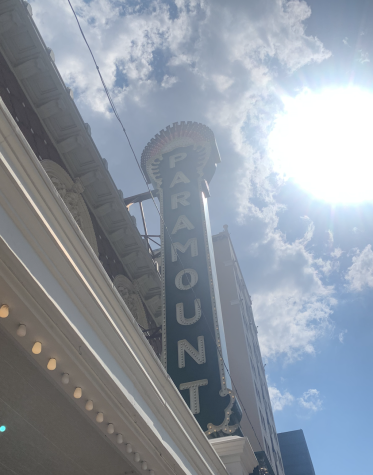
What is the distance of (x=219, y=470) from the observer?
22.0 ft

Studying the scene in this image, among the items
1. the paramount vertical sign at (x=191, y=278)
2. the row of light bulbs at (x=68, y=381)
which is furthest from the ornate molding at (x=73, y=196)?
the row of light bulbs at (x=68, y=381)

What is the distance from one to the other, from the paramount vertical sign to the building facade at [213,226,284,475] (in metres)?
14.3

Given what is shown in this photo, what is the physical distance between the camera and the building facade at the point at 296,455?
82625mm

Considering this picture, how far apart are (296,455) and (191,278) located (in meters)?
88.2

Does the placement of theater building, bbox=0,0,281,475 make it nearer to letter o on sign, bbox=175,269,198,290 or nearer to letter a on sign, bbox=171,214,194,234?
letter o on sign, bbox=175,269,198,290

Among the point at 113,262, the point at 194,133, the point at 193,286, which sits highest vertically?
the point at 194,133

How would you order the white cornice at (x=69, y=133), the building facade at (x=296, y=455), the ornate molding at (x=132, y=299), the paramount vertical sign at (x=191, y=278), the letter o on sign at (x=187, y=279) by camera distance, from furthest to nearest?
1. the building facade at (x=296, y=455)
2. the ornate molding at (x=132, y=299)
3. the letter o on sign at (x=187, y=279)
4. the white cornice at (x=69, y=133)
5. the paramount vertical sign at (x=191, y=278)

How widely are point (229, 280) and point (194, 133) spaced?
18.4m

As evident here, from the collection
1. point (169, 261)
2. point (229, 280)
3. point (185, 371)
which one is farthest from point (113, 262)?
point (229, 280)

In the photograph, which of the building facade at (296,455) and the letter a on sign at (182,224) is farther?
the building facade at (296,455)

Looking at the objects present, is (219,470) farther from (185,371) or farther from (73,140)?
(73,140)

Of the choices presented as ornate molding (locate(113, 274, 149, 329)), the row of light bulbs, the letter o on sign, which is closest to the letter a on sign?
the letter o on sign

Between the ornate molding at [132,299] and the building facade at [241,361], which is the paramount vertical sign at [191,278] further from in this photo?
the building facade at [241,361]

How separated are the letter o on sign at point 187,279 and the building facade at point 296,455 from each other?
8633cm
